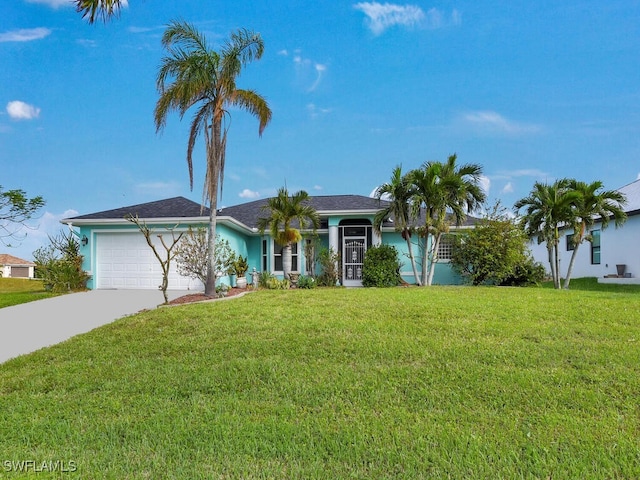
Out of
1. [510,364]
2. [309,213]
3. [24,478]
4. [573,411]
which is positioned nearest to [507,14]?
[309,213]

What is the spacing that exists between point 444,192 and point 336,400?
1232 cm

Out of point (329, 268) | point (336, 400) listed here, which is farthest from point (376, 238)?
point (336, 400)

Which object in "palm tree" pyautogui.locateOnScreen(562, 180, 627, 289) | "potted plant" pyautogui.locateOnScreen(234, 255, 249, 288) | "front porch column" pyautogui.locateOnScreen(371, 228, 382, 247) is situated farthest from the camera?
"front porch column" pyautogui.locateOnScreen(371, 228, 382, 247)

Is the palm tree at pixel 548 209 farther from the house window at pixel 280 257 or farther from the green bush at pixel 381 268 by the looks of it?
the house window at pixel 280 257

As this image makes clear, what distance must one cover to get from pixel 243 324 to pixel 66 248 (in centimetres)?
1314

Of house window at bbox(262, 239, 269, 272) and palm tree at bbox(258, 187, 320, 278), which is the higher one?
palm tree at bbox(258, 187, 320, 278)

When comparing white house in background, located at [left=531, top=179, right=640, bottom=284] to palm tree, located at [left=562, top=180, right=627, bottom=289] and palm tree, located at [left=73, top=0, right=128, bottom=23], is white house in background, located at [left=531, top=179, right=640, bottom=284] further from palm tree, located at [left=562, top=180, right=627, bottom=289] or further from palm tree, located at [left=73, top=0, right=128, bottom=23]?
palm tree, located at [left=73, top=0, right=128, bottom=23]

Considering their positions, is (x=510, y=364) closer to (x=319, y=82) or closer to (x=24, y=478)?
(x=24, y=478)

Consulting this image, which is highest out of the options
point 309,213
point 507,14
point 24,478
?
point 507,14

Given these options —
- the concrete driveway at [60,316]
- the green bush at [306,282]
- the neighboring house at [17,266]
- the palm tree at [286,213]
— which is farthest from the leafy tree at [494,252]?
the neighboring house at [17,266]

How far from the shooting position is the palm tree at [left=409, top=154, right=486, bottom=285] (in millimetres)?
15367

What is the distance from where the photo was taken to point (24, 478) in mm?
3232

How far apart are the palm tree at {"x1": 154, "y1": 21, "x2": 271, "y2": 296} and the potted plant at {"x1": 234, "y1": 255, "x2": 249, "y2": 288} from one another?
3513mm

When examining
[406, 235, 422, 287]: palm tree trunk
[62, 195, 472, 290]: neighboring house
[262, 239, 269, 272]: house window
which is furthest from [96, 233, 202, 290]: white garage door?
[406, 235, 422, 287]: palm tree trunk
